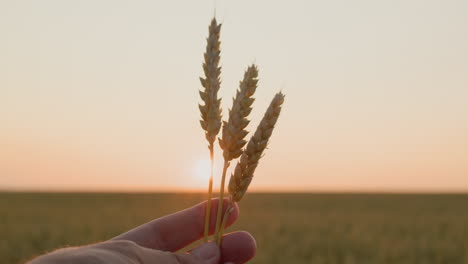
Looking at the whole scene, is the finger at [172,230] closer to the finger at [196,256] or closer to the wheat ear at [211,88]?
the finger at [196,256]

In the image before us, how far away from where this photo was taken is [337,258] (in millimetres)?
7805

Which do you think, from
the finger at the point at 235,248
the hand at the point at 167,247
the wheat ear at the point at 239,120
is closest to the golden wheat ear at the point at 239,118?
the wheat ear at the point at 239,120

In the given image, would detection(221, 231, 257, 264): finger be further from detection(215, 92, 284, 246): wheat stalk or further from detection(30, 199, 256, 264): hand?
detection(215, 92, 284, 246): wheat stalk

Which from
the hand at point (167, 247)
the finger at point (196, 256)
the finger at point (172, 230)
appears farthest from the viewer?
the finger at point (172, 230)

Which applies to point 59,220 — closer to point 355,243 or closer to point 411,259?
point 355,243

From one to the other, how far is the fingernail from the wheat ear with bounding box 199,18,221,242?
330 millimetres

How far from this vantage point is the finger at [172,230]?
2.25m

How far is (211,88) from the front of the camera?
1606mm

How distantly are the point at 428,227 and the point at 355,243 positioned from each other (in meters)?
3.89

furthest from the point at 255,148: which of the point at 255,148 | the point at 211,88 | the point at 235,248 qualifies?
the point at 235,248

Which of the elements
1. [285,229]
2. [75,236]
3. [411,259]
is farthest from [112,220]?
[411,259]

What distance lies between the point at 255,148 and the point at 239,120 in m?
0.10

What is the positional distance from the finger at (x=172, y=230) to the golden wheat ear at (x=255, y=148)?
1.99 feet

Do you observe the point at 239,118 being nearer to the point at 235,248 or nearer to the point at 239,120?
the point at 239,120
